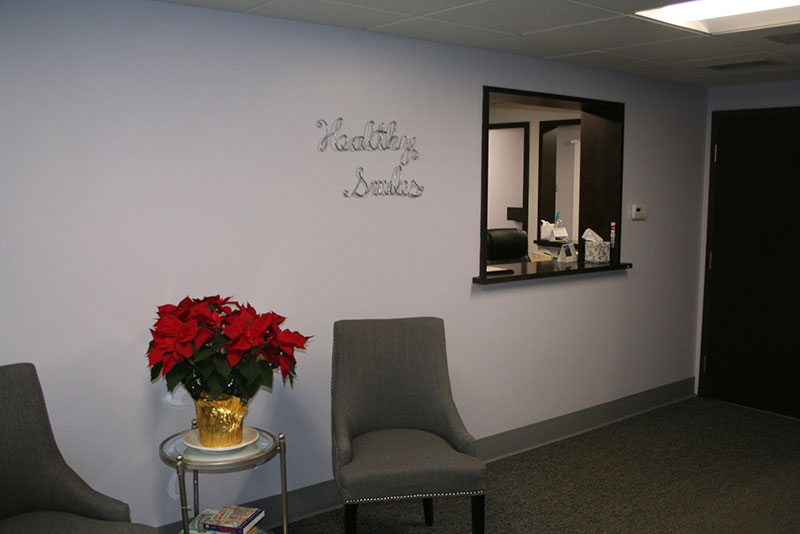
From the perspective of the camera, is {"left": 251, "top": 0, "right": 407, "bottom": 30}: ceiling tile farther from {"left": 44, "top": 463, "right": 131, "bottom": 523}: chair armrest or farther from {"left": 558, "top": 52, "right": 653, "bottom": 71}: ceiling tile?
{"left": 44, "top": 463, "right": 131, "bottom": 523}: chair armrest

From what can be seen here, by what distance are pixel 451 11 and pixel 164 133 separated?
1.30 meters

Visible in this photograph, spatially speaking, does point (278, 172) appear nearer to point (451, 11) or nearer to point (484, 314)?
point (451, 11)

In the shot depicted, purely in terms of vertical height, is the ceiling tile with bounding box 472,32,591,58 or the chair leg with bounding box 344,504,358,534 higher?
the ceiling tile with bounding box 472,32,591,58

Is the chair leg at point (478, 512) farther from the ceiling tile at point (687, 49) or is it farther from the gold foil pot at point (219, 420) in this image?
the ceiling tile at point (687, 49)

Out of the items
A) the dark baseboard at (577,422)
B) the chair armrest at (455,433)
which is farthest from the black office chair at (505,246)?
the chair armrest at (455,433)

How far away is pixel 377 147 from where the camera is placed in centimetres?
353

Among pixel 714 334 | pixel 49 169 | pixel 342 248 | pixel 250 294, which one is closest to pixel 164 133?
pixel 49 169

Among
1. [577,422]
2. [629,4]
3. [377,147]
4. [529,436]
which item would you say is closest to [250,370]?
[377,147]

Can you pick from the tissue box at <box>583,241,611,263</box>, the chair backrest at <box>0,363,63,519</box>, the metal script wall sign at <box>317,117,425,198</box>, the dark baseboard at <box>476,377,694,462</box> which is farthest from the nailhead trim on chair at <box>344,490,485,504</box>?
the tissue box at <box>583,241,611,263</box>

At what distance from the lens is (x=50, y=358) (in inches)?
107

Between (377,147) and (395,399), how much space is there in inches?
48.6

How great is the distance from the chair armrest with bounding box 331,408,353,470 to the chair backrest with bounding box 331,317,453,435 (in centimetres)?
7

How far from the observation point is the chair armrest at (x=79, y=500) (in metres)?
2.33

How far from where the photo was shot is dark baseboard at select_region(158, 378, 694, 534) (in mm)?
3389
